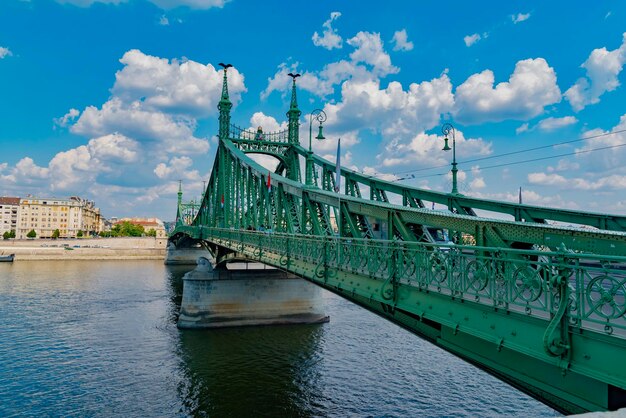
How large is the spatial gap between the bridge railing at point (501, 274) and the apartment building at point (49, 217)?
159 metres

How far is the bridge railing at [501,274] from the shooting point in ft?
18.0

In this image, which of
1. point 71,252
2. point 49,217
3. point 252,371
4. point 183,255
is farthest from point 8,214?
point 252,371

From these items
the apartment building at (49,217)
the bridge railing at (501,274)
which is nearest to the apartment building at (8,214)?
the apartment building at (49,217)

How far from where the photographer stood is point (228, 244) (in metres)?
27.4

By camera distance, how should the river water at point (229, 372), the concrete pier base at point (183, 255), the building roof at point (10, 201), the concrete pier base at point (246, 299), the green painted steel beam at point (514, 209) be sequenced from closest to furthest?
the green painted steel beam at point (514, 209) → the river water at point (229, 372) → the concrete pier base at point (246, 299) → the concrete pier base at point (183, 255) → the building roof at point (10, 201)

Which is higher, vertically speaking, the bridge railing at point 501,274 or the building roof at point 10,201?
the building roof at point 10,201

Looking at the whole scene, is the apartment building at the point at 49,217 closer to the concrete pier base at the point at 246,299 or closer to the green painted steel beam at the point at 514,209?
the concrete pier base at the point at 246,299

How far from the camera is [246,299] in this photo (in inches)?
1176

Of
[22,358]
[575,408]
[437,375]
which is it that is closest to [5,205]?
[22,358]

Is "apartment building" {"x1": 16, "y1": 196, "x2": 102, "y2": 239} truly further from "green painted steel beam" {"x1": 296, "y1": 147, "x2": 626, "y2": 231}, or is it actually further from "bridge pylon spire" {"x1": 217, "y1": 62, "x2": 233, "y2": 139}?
"green painted steel beam" {"x1": 296, "y1": 147, "x2": 626, "y2": 231}

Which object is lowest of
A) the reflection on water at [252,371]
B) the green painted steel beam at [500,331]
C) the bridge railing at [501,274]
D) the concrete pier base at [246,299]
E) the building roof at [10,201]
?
the reflection on water at [252,371]

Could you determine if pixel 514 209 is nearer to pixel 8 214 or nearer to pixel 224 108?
pixel 224 108

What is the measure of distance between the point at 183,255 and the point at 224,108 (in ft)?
142

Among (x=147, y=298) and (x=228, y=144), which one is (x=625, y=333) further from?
(x=147, y=298)
